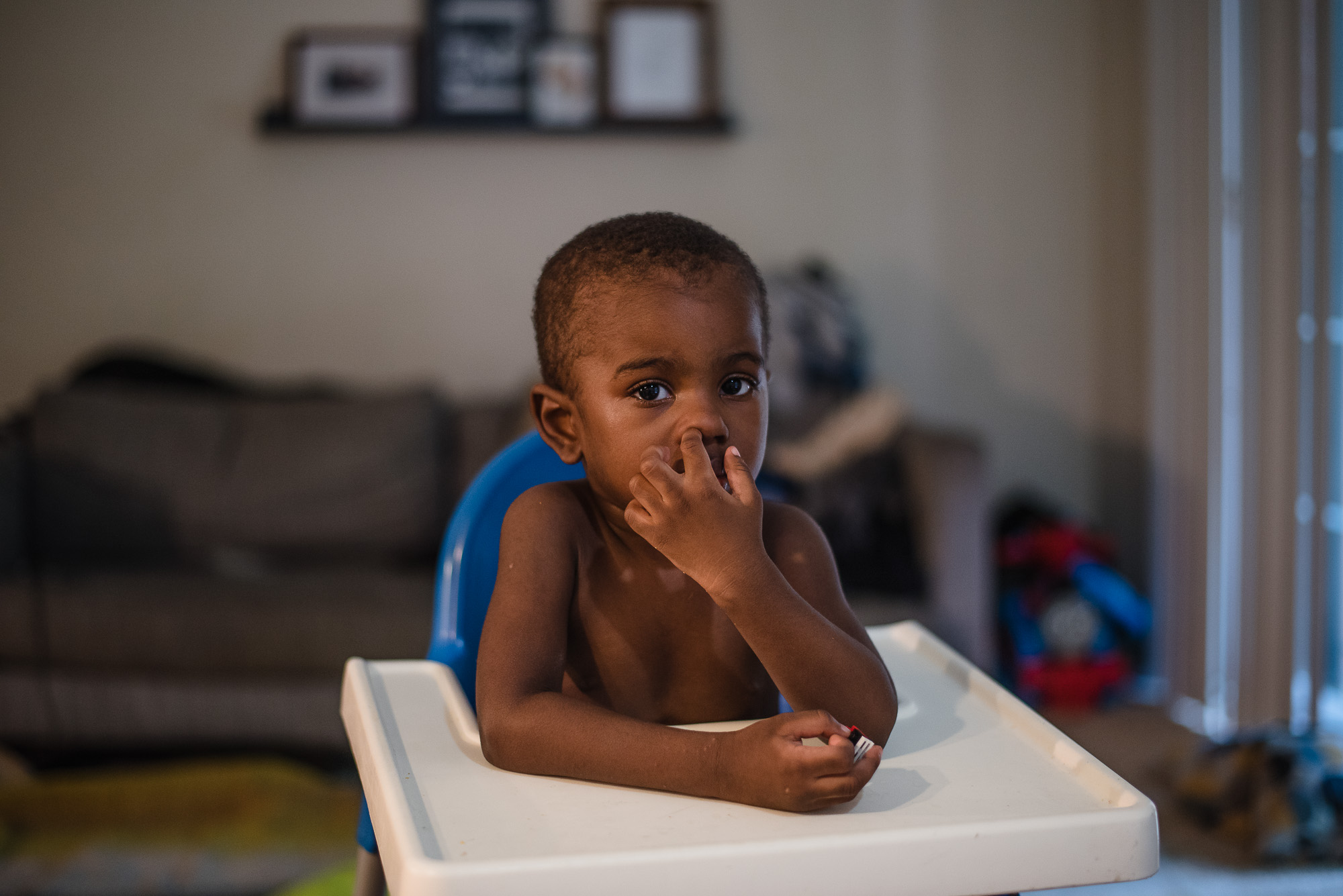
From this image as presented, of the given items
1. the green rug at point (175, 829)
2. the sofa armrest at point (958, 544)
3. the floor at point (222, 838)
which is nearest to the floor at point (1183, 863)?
the floor at point (222, 838)

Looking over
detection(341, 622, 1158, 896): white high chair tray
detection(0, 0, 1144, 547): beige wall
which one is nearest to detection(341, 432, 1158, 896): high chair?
detection(341, 622, 1158, 896): white high chair tray

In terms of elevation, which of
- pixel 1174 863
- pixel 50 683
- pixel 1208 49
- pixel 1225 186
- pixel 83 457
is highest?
pixel 1208 49

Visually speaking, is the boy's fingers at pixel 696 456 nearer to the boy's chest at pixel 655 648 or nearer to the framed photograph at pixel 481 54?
the boy's chest at pixel 655 648

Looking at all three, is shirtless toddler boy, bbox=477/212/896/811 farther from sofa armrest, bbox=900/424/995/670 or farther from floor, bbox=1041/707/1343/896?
sofa armrest, bbox=900/424/995/670

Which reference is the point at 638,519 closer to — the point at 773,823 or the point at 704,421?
the point at 704,421

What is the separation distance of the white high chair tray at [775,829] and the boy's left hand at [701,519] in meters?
0.14

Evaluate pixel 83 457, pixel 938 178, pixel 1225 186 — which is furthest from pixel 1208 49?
pixel 83 457

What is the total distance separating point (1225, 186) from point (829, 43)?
3.88ft

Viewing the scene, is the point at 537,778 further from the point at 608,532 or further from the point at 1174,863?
the point at 1174,863

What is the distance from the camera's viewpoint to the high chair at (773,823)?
0.53 meters

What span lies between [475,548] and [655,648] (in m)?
0.27

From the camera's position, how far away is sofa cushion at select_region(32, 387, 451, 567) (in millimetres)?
2541

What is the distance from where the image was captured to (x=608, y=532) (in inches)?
31.4

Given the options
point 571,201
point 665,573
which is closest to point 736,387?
point 665,573
